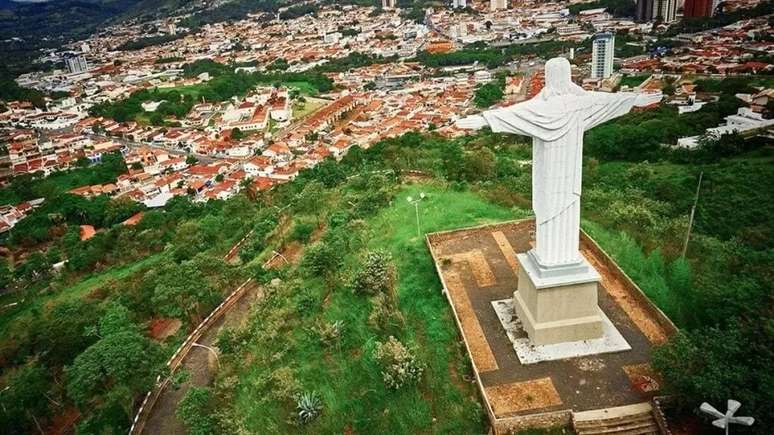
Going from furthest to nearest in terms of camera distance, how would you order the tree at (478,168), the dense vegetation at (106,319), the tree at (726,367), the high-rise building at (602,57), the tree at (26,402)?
the high-rise building at (602,57) < the tree at (478,168) < the tree at (26,402) < the dense vegetation at (106,319) < the tree at (726,367)

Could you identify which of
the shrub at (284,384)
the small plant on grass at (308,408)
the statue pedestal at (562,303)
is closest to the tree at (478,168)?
the statue pedestal at (562,303)

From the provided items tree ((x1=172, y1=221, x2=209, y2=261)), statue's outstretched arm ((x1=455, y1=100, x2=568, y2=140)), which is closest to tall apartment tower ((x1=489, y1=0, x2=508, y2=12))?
tree ((x1=172, y1=221, x2=209, y2=261))

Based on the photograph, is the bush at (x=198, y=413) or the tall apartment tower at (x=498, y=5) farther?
the tall apartment tower at (x=498, y=5)

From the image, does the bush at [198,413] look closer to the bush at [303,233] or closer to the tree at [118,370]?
the tree at [118,370]

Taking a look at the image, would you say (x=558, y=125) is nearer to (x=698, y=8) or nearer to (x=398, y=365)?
(x=398, y=365)

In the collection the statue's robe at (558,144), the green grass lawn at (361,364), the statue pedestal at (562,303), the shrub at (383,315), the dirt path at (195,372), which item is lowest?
the dirt path at (195,372)

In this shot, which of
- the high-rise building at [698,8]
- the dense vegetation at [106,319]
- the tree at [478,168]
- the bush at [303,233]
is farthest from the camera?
the high-rise building at [698,8]

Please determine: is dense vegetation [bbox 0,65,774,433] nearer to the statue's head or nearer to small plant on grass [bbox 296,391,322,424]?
small plant on grass [bbox 296,391,322,424]
